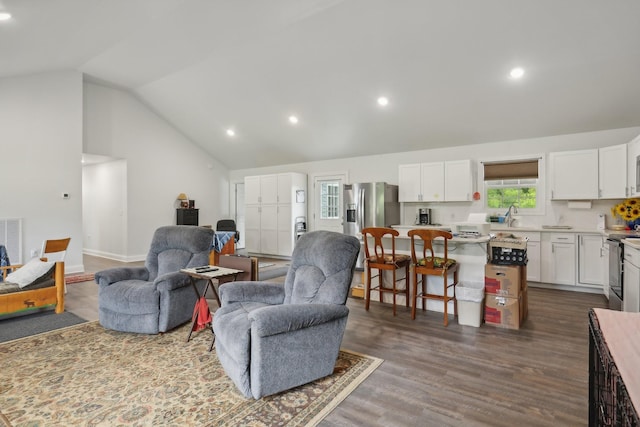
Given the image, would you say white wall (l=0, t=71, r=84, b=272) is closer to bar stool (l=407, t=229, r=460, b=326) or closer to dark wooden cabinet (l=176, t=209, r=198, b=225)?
dark wooden cabinet (l=176, t=209, r=198, b=225)

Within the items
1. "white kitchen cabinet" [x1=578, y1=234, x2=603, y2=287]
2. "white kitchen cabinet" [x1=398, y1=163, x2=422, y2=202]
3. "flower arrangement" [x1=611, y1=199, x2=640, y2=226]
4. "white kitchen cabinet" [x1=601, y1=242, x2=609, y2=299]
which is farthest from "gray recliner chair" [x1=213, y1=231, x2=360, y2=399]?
"flower arrangement" [x1=611, y1=199, x2=640, y2=226]

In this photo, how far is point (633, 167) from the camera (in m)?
4.33

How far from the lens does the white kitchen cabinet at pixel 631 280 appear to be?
3.03 metres

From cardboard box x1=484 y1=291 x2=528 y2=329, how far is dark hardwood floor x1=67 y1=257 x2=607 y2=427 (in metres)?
0.09

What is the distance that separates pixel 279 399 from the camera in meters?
2.18

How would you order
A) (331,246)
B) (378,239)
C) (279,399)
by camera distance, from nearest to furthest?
(279,399) → (331,246) → (378,239)

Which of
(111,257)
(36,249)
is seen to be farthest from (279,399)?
(111,257)

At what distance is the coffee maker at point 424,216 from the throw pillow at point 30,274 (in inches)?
217

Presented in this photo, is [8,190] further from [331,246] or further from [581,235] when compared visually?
[581,235]

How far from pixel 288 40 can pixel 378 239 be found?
9.96 feet

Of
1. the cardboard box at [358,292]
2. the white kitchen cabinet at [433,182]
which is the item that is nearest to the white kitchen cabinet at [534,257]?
the white kitchen cabinet at [433,182]

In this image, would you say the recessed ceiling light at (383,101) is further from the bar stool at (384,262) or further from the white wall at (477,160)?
the bar stool at (384,262)

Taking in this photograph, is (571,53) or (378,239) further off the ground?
(571,53)

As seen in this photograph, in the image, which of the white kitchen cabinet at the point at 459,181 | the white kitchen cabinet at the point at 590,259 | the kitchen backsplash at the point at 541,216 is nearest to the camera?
the white kitchen cabinet at the point at 590,259
